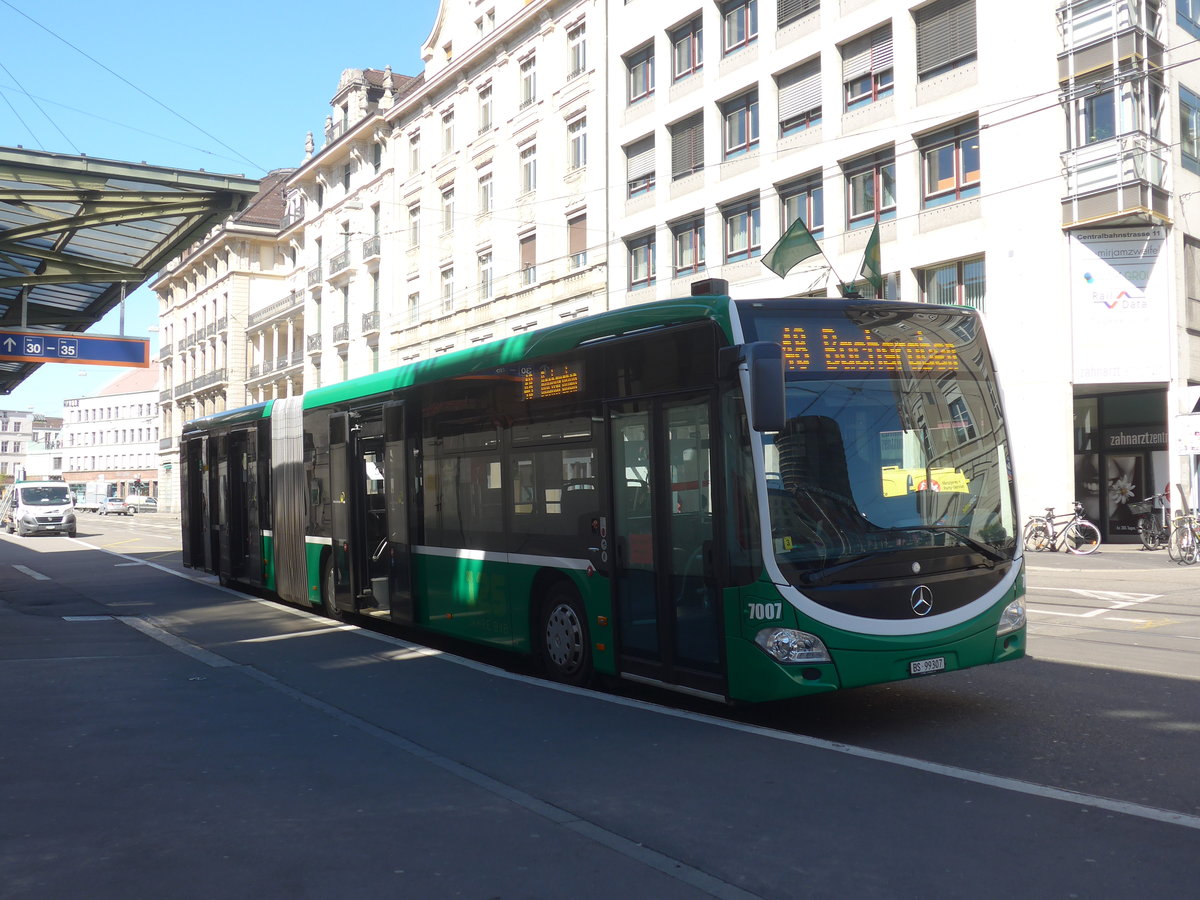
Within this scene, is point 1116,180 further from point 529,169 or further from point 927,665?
point 529,169

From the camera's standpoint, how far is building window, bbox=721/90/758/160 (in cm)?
3219

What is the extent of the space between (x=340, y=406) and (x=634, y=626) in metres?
6.76

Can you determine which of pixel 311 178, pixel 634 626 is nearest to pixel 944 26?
pixel 634 626

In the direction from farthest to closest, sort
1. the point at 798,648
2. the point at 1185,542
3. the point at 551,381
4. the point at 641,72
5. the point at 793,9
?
the point at 641,72
the point at 793,9
the point at 1185,542
the point at 551,381
the point at 798,648

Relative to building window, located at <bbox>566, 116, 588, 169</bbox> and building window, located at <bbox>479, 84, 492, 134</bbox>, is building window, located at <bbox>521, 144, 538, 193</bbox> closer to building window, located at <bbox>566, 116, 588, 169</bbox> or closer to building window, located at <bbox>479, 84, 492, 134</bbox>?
Result: building window, located at <bbox>566, 116, 588, 169</bbox>

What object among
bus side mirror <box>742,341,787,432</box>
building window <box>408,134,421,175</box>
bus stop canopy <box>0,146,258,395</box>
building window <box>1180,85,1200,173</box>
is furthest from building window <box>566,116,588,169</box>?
bus side mirror <box>742,341,787,432</box>

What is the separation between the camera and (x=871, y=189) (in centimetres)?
2869

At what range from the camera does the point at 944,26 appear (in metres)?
27.0

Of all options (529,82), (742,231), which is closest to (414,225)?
(529,82)

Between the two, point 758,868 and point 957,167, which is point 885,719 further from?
point 957,167

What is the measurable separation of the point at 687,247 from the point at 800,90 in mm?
5742

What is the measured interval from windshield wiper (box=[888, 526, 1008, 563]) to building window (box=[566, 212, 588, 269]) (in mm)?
31077

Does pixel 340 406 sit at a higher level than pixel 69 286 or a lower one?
lower

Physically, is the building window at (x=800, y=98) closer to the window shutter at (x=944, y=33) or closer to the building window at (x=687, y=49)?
the window shutter at (x=944, y=33)
